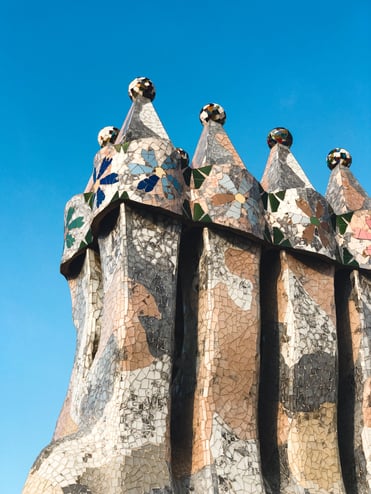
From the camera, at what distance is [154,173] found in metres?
8.49

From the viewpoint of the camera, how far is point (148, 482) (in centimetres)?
721

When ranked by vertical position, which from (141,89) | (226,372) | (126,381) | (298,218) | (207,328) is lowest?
(126,381)

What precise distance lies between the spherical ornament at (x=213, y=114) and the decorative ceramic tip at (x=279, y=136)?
92 centimetres

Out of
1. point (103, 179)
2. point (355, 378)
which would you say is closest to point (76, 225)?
point (103, 179)

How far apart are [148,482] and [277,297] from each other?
120 inches

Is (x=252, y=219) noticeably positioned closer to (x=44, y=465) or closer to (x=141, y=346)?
(x=141, y=346)

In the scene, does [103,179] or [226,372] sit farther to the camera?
[103,179]

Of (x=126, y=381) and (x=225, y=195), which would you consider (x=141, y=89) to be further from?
(x=126, y=381)

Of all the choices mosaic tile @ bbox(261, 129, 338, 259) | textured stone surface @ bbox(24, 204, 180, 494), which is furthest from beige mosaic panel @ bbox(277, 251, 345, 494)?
textured stone surface @ bbox(24, 204, 180, 494)

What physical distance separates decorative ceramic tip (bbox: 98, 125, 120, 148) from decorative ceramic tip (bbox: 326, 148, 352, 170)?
10.7 feet

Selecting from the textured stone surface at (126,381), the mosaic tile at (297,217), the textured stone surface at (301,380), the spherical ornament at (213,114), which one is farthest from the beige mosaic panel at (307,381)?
the spherical ornament at (213,114)

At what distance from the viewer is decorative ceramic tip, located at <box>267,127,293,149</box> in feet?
35.9

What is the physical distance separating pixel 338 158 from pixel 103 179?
4284 millimetres

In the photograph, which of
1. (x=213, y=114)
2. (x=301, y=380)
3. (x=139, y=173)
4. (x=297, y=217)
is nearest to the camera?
(x=139, y=173)
